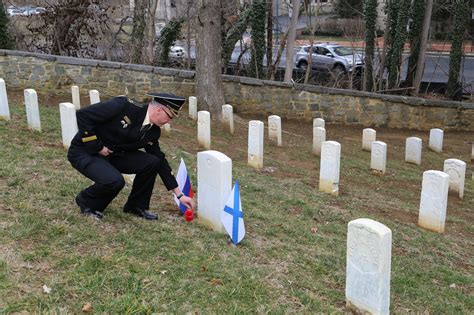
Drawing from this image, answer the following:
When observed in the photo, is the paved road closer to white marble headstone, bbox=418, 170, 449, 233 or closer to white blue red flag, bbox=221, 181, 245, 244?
white marble headstone, bbox=418, 170, 449, 233

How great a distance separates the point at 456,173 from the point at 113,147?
5.72 meters

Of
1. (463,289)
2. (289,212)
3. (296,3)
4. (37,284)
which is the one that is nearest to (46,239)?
(37,284)

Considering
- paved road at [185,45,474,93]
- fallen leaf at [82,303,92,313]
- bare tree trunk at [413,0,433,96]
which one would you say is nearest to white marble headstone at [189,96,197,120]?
paved road at [185,45,474,93]

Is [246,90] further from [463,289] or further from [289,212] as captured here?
[463,289]

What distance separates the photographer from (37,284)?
346 centimetres

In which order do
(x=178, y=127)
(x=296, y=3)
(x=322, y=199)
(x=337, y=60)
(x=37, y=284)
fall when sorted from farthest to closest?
(x=337, y=60)
(x=296, y=3)
(x=178, y=127)
(x=322, y=199)
(x=37, y=284)

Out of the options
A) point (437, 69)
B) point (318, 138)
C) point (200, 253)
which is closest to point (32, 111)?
point (318, 138)

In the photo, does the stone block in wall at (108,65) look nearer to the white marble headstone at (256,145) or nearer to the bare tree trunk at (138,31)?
the bare tree trunk at (138,31)

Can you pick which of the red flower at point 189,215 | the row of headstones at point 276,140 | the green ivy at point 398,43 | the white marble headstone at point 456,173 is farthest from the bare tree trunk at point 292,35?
the red flower at point 189,215

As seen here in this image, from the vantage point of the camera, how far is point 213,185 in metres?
4.72

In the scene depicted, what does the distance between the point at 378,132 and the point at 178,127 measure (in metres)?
6.42

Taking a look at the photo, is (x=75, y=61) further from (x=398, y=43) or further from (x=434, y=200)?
(x=434, y=200)

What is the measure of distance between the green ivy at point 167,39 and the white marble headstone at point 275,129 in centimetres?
740

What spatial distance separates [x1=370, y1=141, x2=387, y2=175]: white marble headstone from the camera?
9.06 m
